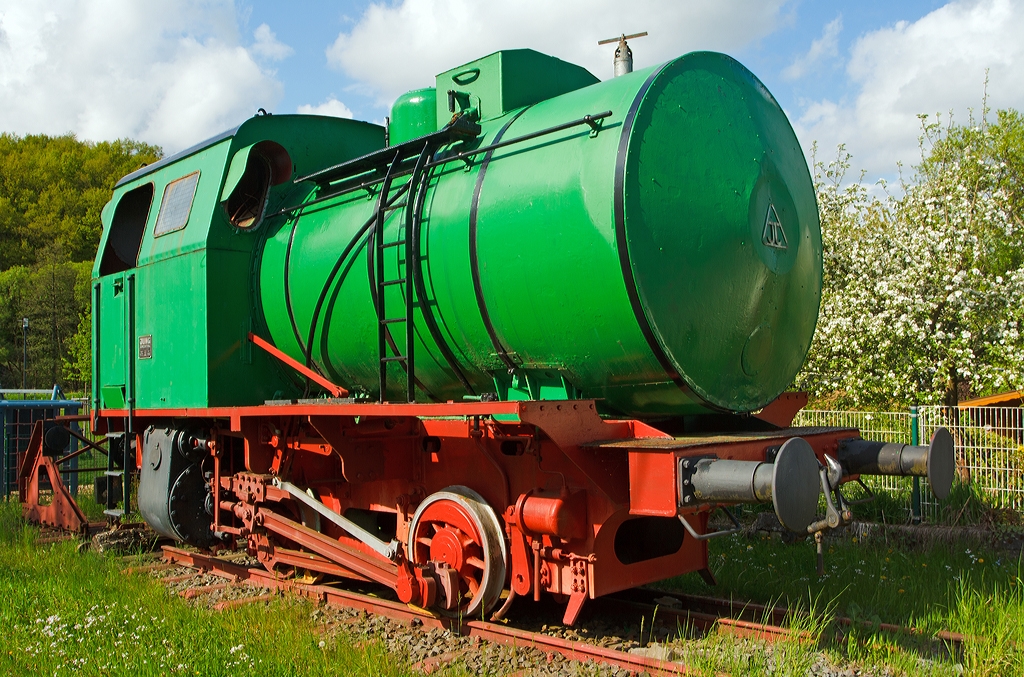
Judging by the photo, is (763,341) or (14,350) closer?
(763,341)

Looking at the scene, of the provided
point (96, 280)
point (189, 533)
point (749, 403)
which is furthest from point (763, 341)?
point (96, 280)

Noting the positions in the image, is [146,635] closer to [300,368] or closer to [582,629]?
[300,368]

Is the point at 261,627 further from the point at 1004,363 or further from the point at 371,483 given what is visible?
the point at 1004,363

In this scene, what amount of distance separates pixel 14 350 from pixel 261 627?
5430 cm

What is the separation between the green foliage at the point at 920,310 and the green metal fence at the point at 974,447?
1.90 meters

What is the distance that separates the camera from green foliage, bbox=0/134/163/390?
48.5 m

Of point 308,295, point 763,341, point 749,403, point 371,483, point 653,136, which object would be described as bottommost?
point 371,483

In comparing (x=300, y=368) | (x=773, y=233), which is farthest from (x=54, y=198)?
(x=773, y=233)

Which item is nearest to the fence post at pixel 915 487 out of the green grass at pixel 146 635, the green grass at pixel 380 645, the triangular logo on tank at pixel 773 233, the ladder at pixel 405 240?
the green grass at pixel 380 645

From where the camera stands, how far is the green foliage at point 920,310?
39.9ft

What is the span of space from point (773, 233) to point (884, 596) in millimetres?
2823

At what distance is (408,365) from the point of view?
5.07 metres

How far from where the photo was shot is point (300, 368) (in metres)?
6.22

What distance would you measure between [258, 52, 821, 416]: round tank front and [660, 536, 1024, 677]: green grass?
4.69 ft
